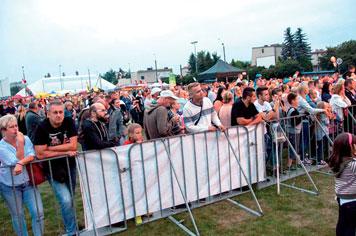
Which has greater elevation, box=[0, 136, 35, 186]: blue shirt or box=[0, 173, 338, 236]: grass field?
box=[0, 136, 35, 186]: blue shirt

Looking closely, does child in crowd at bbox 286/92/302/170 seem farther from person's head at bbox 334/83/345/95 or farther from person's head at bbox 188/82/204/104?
person's head at bbox 188/82/204/104

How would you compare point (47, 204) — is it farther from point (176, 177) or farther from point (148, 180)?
point (176, 177)

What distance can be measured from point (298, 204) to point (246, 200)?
0.86 metres

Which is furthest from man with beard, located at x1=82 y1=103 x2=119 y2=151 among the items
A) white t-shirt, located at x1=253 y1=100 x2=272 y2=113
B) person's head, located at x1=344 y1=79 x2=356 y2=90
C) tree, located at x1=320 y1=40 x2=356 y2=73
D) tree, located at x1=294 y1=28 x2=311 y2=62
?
tree, located at x1=294 y1=28 x2=311 y2=62

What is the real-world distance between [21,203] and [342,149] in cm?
387

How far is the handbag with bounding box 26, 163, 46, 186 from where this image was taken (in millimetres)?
4074

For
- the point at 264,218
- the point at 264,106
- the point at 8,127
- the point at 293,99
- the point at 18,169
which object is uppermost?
the point at 8,127

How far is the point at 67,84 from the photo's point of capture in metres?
54.0

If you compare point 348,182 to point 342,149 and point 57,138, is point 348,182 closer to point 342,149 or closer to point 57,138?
point 342,149

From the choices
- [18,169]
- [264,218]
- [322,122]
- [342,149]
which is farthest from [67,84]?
[342,149]

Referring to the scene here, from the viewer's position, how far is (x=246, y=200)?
5.64 meters

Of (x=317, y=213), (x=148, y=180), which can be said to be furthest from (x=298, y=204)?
(x=148, y=180)

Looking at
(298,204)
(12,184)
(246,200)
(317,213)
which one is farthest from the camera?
(246,200)

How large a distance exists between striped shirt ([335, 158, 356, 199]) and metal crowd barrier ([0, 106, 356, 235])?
5.97ft
